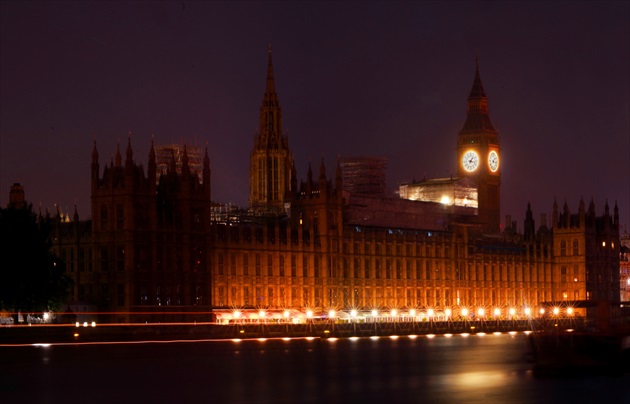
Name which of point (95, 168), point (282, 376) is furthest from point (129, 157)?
point (282, 376)

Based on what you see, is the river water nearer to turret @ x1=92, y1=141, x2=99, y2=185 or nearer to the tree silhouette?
the tree silhouette

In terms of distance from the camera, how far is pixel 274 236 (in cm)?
17475

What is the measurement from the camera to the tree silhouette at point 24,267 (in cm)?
13175

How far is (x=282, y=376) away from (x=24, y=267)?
1446 inches

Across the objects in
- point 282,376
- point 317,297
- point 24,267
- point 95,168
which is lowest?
point 282,376

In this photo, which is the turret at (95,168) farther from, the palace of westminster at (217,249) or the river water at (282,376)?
the river water at (282,376)

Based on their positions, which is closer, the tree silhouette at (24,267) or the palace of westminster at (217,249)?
the tree silhouette at (24,267)

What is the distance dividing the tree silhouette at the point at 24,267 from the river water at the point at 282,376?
14.4 ft

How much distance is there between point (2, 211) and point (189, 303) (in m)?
26.7

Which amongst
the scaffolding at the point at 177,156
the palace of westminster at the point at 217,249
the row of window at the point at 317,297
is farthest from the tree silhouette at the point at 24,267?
the scaffolding at the point at 177,156

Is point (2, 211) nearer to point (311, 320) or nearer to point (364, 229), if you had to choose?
point (311, 320)

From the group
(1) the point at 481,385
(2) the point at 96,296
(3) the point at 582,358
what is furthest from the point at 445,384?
(2) the point at 96,296

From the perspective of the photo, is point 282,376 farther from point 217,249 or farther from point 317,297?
point 317,297

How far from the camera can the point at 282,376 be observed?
10444 cm
